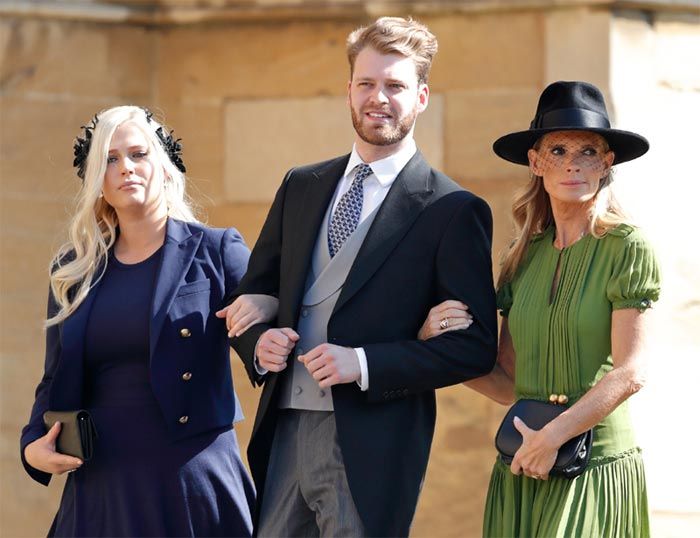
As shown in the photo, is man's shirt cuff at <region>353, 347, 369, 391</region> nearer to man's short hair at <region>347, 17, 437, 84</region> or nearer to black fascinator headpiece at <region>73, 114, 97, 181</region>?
man's short hair at <region>347, 17, 437, 84</region>

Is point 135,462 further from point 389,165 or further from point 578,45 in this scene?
point 578,45

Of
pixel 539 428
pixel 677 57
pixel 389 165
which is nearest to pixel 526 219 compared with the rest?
pixel 389 165

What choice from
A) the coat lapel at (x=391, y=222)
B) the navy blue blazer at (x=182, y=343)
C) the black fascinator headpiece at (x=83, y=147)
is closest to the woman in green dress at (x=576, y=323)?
the coat lapel at (x=391, y=222)

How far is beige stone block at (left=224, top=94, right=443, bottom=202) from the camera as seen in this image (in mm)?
6594

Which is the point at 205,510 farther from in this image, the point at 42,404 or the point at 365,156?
the point at 365,156

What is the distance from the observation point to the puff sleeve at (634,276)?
415 centimetres

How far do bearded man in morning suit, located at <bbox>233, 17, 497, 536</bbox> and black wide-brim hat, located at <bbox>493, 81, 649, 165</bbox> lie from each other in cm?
28

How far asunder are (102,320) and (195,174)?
7.10 ft

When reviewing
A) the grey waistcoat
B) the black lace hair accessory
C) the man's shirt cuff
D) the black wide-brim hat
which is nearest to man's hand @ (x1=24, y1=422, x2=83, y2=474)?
the grey waistcoat

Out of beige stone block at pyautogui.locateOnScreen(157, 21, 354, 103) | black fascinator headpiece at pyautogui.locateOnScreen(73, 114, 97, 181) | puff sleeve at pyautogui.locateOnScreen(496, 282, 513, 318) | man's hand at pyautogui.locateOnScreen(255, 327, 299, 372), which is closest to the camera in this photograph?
man's hand at pyautogui.locateOnScreen(255, 327, 299, 372)

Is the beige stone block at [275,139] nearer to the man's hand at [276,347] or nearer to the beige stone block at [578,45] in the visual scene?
the beige stone block at [578,45]

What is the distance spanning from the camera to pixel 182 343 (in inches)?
183

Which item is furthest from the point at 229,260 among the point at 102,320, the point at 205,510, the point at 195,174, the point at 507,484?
the point at 195,174

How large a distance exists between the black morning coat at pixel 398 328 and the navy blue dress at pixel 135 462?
1.01ft
